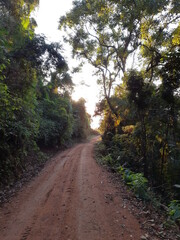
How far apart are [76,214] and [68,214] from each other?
0.22 metres

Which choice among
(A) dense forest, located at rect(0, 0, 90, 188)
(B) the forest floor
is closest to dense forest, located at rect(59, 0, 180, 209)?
(B) the forest floor

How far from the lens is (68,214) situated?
473cm

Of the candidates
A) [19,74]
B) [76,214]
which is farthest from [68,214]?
[19,74]

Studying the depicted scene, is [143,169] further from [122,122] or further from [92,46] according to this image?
[92,46]

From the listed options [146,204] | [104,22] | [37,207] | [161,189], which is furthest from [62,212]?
[104,22]

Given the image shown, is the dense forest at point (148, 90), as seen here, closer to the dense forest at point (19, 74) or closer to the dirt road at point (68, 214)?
the dirt road at point (68, 214)

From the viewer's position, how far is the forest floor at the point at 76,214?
12.9ft

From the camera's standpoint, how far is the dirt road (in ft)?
12.8

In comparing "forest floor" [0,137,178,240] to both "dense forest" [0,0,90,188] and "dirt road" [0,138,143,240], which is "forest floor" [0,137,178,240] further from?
"dense forest" [0,0,90,188]

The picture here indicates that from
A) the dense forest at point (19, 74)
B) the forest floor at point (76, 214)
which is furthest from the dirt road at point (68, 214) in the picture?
the dense forest at point (19, 74)

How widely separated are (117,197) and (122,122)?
11.9m

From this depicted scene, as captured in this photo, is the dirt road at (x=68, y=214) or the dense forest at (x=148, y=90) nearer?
the dirt road at (x=68, y=214)

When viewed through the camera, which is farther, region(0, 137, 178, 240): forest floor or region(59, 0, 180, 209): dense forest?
region(59, 0, 180, 209): dense forest

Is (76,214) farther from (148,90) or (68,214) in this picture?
(148,90)
